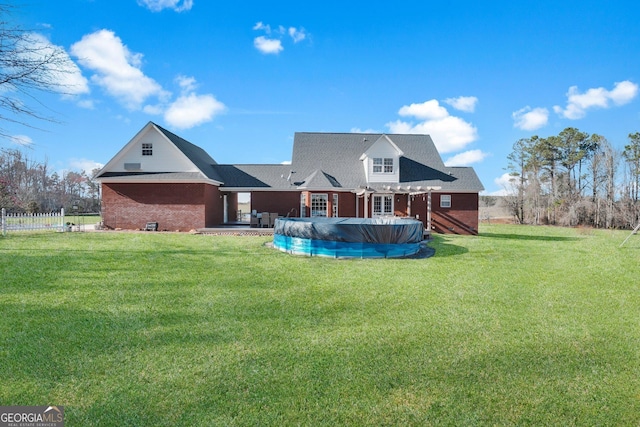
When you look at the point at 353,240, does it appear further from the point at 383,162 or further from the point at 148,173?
the point at 148,173

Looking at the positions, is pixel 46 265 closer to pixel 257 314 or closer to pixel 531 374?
pixel 257 314

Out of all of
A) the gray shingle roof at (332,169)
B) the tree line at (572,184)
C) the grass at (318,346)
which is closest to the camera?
the grass at (318,346)

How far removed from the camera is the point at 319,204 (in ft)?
74.6

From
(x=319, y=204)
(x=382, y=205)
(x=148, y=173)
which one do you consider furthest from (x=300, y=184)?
(x=148, y=173)

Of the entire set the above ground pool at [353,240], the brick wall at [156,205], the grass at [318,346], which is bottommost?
the grass at [318,346]

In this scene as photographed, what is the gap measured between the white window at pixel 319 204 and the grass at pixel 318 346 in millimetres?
13318

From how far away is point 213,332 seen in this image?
16.9 feet

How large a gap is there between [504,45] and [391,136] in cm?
1107

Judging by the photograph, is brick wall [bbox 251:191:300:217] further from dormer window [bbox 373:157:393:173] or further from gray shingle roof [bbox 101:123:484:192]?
dormer window [bbox 373:157:393:173]

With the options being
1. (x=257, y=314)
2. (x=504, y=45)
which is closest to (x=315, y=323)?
(x=257, y=314)

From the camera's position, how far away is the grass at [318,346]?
3367 millimetres

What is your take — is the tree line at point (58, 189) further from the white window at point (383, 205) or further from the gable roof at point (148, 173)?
the white window at point (383, 205)

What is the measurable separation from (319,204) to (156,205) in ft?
31.2

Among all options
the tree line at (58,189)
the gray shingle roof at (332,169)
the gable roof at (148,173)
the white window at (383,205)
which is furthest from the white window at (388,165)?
the tree line at (58,189)
